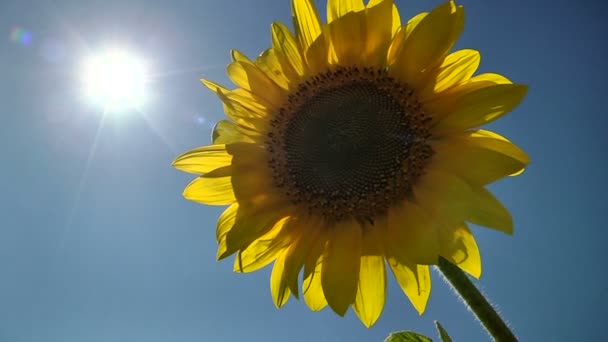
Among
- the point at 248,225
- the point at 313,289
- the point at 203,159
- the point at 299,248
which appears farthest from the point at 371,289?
the point at 203,159

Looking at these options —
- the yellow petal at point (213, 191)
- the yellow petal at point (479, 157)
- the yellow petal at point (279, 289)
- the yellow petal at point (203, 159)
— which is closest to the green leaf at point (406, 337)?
the yellow petal at point (279, 289)

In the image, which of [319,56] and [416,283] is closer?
[416,283]

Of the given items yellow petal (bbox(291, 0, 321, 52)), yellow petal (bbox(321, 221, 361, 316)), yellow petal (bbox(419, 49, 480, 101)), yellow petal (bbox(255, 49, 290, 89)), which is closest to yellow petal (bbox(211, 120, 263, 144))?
yellow petal (bbox(255, 49, 290, 89))

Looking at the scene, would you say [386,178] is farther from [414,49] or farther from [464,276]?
[464,276]

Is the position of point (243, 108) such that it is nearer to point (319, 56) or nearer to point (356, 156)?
point (319, 56)

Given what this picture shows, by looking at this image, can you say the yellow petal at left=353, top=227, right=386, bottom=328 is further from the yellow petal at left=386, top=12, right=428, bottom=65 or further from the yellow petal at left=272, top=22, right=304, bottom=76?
the yellow petal at left=272, top=22, right=304, bottom=76

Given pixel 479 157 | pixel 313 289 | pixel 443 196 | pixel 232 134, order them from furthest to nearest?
pixel 232 134 < pixel 313 289 < pixel 443 196 < pixel 479 157
